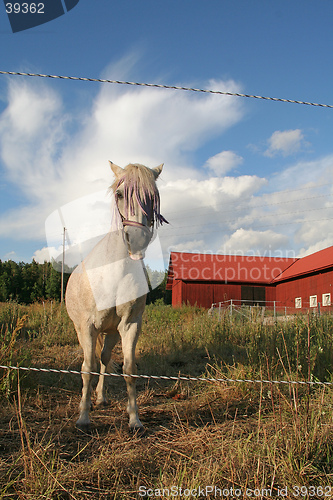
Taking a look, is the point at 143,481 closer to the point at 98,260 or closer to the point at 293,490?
the point at 293,490

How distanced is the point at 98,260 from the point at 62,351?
15.2 feet

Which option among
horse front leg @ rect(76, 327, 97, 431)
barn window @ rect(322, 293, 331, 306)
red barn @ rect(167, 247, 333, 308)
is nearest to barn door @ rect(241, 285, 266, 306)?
red barn @ rect(167, 247, 333, 308)

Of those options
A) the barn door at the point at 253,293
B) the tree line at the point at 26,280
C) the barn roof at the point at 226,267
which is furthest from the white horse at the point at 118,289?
the tree line at the point at 26,280

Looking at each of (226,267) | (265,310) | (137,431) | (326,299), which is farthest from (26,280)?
(137,431)

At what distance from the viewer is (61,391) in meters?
4.71

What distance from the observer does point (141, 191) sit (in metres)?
3.14

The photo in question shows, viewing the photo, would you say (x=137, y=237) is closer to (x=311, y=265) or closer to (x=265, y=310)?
(x=265, y=310)

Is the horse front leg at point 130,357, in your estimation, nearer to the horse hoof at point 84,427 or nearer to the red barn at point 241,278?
the horse hoof at point 84,427

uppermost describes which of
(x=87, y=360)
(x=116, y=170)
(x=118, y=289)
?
(x=116, y=170)

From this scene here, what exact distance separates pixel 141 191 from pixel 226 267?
90.8 ft

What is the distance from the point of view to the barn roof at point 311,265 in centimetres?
2356

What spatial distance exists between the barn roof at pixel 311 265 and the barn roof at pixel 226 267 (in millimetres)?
1330

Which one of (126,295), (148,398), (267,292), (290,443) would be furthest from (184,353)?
(267,292)

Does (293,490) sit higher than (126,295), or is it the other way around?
(126,295)
